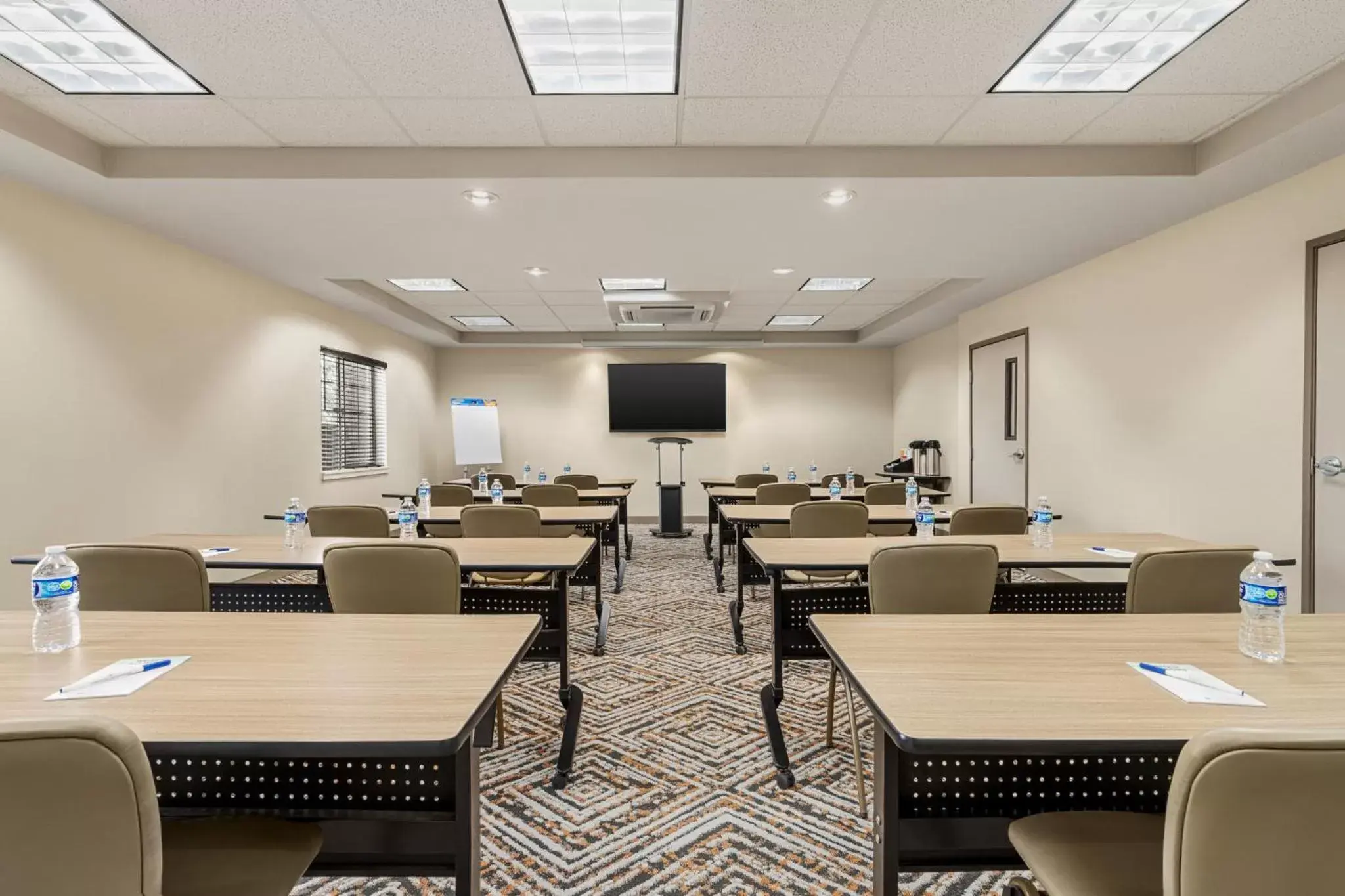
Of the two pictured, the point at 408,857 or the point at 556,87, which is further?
the point at 556,87

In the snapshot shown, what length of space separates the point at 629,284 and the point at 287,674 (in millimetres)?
5751

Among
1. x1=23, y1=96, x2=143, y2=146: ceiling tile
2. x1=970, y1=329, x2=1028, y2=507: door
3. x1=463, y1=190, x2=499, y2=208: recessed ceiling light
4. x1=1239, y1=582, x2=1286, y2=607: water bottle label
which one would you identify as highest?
x1=23, y1=96, x2=143, y2=146: ceiling tile

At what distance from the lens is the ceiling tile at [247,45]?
2363 mm

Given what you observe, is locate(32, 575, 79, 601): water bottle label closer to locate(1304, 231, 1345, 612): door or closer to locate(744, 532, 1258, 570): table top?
locate(744, 532, 1258, 570): table top

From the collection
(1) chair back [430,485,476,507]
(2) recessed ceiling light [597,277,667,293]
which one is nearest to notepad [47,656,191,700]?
(1) chair back [430,485,476,507]

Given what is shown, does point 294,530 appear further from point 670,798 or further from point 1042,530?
point 1042,530

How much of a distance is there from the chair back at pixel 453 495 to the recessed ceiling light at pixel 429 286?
2.13 m

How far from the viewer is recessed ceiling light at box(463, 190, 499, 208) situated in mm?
3748

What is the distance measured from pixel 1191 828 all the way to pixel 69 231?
5.39m

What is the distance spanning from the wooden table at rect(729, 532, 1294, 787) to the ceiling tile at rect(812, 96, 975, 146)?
195 cm

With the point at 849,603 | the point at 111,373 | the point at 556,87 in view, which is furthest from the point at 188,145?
the point at 849,603

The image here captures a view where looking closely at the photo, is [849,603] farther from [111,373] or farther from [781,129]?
[111,373]

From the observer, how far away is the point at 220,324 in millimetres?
5234

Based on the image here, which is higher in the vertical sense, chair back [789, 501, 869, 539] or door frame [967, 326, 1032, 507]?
door frame [967, 326, 1032, 507]
